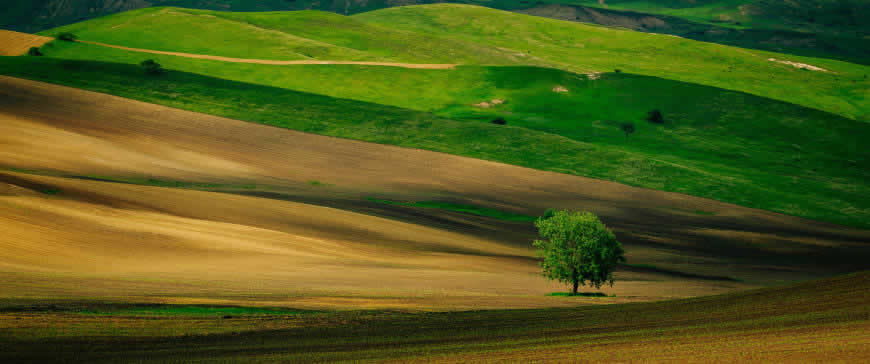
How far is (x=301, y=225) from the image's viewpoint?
147 ft

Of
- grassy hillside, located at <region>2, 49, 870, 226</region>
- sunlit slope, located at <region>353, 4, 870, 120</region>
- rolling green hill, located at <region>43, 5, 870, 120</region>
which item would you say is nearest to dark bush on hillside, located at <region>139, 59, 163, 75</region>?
grassy hillside, located at <region>2, 49, 870, 226</region>

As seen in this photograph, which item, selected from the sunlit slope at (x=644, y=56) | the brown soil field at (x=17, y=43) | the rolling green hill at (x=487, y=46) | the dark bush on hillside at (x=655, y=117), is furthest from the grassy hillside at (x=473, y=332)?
the sunlit slope at (x=644, y=56)

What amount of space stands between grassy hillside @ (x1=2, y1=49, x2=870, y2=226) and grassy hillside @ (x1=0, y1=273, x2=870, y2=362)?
53.2 metres

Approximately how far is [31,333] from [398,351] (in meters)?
8.34

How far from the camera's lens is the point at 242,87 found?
90500 mm

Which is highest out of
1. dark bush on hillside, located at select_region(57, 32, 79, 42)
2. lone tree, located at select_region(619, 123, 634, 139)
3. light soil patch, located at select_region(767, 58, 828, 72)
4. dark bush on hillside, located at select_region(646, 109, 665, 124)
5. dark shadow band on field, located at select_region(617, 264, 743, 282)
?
light soil patch, located at select_region(767, 58, 828, 72)

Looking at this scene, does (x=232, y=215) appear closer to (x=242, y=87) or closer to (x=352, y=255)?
(x=352, y=255)

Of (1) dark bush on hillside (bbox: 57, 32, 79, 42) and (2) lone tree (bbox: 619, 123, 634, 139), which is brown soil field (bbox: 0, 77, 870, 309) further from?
(1) dark bush on hillside (bbox: 57, 32, 79, 42)

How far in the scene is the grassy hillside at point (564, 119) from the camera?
251 feet

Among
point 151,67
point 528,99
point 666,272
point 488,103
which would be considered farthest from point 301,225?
point 528,99

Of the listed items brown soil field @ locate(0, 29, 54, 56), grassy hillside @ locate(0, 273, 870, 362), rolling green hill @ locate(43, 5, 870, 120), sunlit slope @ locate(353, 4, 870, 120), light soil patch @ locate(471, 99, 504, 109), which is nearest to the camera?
grassy hillside @ locate(0, 273, 870, 362)

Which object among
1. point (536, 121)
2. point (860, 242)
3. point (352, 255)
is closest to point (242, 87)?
point (536, 121)

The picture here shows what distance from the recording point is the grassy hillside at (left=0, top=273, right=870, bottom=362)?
1620 cm

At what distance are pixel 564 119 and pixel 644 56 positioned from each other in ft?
201
